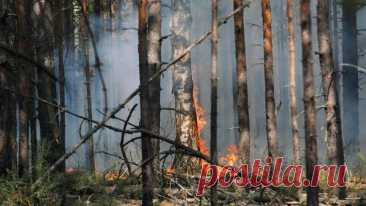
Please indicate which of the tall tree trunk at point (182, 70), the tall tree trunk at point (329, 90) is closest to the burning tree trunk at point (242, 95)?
the tall tree trunk at point (182, 70)

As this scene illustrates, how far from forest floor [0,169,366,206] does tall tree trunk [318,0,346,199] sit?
41.9 inches

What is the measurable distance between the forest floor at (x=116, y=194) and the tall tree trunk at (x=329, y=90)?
1063mm

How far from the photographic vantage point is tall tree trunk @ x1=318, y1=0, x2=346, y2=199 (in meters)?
9.87

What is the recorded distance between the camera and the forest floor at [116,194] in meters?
5.51

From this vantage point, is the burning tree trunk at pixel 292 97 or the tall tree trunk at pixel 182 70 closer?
the tall tree trunk at pixel 182 70

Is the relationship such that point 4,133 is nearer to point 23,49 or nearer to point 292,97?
point 23,49

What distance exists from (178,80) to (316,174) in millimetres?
6512

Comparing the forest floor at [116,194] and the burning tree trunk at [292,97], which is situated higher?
the burning tree trunk at [292,97]

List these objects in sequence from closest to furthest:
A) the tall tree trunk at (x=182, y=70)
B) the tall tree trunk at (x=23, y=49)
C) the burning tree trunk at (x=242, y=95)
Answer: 1. the tall tree trunk at (x=23, y=49)
2. the burning tree trunk at (x=242, y=95)
3. the tall tree trunk at (x=182, y=70)

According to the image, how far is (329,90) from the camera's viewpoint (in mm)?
9883

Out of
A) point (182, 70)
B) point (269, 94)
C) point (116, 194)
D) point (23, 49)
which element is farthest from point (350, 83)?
point (116, 194)

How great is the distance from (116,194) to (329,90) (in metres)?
5.00

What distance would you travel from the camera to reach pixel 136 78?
101ft

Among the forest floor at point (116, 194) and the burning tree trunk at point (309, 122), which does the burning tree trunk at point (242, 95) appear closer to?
the forest floor at point (116, 194)
